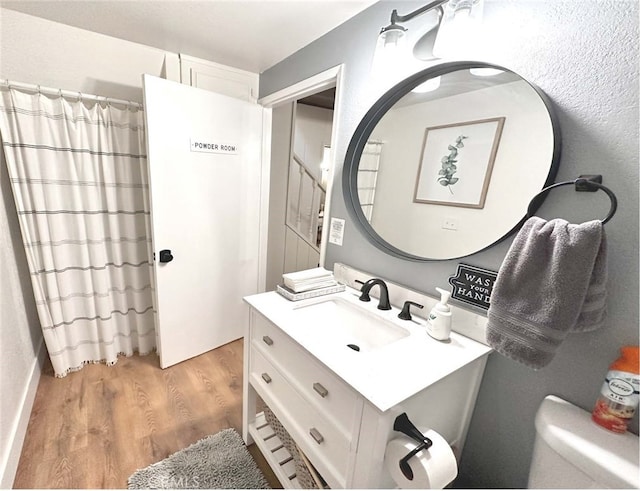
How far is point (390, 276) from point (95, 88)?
2.10 metres

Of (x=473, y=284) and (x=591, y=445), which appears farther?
(x=473, y=284)

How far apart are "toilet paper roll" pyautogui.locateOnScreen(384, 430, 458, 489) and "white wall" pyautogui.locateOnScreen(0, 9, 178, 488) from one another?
159 cm

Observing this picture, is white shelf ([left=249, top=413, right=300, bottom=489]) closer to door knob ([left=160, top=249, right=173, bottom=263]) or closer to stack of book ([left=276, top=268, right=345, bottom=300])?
stack of book ([left=276, top=268, right=345, bottom=300])

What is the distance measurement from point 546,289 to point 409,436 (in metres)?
0.52

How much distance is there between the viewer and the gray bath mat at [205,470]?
3.85 feet

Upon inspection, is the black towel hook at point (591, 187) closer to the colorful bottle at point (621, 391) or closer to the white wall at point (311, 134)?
the colorful bottle at point (621, 391)

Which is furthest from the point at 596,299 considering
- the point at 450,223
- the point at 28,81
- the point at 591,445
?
the point at 28,81

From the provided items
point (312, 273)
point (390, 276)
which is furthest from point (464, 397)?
point (312, 273)

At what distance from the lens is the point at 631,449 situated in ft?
2.10

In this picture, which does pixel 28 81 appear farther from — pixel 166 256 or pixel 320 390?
pixel 320 390

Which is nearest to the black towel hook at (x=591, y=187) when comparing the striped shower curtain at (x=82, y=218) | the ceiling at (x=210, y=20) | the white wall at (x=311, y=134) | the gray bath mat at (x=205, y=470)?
the ceiling at (x=210, y=20)

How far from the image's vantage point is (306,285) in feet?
3.97

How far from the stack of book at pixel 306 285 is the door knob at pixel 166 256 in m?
0.89

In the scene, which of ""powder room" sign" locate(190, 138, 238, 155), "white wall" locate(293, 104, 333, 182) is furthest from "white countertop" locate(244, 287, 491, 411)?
"white wall" locate(293, 104, 333, 182)
